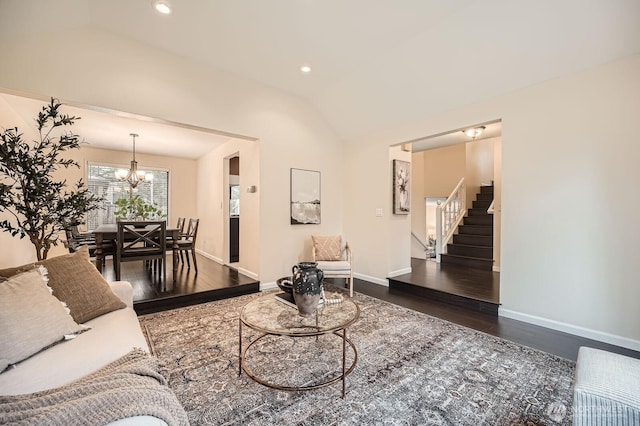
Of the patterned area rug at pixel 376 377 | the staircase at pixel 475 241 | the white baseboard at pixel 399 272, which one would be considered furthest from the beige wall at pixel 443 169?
the patterned area rug at pixel 376 377

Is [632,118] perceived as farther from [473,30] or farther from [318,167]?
[318,167]

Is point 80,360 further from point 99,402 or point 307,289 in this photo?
point 307,289

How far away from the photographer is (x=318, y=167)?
4926 millimetres

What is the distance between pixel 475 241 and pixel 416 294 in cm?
252

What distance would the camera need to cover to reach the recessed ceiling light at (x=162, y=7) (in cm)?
260

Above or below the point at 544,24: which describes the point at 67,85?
below

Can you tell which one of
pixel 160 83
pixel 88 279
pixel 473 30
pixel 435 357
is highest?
pixel 473 30

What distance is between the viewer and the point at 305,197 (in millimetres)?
4715

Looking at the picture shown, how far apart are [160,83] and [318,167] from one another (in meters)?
2.60

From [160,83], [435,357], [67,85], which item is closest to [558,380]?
[435,357]

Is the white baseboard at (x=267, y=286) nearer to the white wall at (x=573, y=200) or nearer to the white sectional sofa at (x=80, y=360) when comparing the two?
the white sectional sofa at (x=80, y=360)

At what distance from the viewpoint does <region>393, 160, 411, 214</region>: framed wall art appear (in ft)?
15.3

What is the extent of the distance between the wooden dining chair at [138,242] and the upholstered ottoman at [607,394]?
4438 millimetres

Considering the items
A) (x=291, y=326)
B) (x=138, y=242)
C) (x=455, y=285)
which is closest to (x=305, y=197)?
(x=138, y=242)
